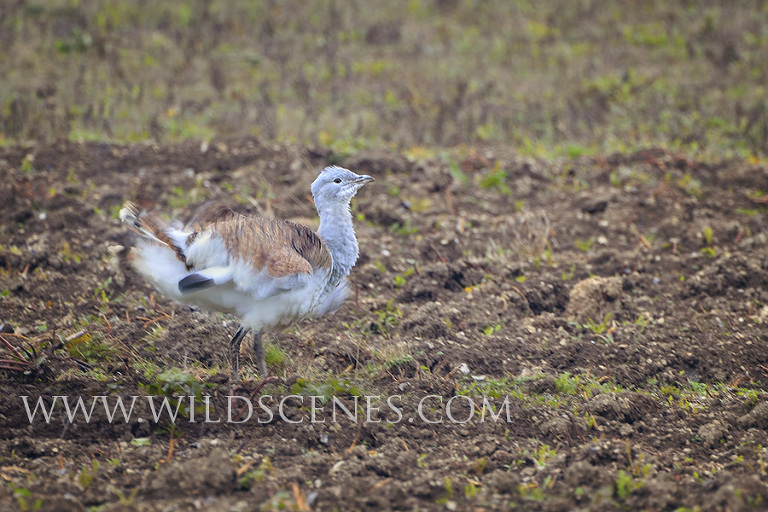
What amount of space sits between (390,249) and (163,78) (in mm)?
6367

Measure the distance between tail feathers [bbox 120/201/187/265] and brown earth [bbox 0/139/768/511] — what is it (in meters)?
0.18

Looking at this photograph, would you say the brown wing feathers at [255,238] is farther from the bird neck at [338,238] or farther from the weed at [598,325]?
the weed at [598,325]

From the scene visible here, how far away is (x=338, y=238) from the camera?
212 inches

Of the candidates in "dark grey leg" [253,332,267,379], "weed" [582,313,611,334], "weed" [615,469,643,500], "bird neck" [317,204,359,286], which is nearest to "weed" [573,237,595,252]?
"weed" [582,313,611,334]

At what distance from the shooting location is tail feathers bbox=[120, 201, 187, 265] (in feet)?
15.8

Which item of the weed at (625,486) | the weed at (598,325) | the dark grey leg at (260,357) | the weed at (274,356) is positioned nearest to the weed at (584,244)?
the weed at (598,325)

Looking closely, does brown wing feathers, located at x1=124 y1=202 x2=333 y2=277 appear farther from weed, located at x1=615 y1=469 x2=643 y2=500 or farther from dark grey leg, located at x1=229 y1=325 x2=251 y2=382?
weed, located at x1=615 y1=469 x2=643 y2=500

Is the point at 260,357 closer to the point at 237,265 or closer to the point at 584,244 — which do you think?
the point at 237,265

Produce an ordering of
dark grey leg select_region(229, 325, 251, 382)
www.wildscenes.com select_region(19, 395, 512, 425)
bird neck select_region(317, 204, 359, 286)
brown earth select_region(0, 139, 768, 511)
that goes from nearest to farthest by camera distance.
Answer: brown earth select_region(0, 139, 768, 511) → www.wildscenes.com select_region(19, 395, 512, 425) → dark grey leg select_region(229, 325, 251, 382) → bird neck select_region(317, 204, 359, 286)

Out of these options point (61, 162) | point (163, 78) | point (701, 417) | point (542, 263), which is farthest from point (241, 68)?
point (701, 417)

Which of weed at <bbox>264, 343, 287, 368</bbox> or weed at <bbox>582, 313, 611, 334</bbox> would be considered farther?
weed at <bbox>582, 313, 611, 334</bbox>

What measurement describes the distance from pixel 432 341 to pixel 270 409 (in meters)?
1.56

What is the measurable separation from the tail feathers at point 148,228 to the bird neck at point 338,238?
1.04m

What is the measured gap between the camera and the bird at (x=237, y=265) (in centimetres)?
476
